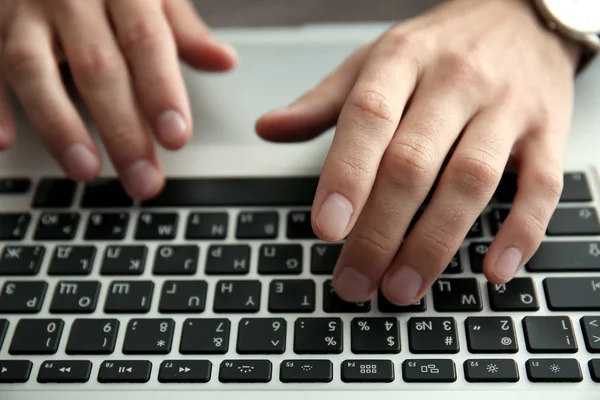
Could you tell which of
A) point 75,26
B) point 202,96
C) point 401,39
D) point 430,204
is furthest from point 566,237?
point 75,26

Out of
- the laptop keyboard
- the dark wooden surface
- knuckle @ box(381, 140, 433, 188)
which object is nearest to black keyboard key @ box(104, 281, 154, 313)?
the laptop keyboard

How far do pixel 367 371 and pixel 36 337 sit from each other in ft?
0.80

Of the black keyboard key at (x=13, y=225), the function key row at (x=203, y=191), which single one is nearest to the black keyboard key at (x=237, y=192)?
the function key row at (x=203, y=191)

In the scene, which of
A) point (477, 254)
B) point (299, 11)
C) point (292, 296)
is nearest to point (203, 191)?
point (292, 296)

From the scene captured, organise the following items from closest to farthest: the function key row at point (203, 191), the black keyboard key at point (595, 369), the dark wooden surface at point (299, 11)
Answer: the black keyboard key at point (595, 369) < the function key row at point (203, 191) < the dark wooden surface at point (299, 11)

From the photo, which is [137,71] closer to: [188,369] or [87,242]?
[87,242]

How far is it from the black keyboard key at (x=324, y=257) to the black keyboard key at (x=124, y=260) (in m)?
0.14

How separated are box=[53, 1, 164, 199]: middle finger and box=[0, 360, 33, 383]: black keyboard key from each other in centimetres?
16

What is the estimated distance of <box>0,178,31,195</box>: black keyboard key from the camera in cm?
50

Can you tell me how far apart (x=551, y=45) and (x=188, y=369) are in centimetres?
44

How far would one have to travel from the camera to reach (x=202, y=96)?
1.88ft

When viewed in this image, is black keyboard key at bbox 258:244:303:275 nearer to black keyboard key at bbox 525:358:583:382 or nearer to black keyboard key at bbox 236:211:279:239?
black keyboard key at bbox 236:211:279:239

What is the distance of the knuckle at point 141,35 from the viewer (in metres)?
0.53

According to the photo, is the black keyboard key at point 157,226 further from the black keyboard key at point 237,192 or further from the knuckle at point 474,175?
the knuckle at point 474,175
